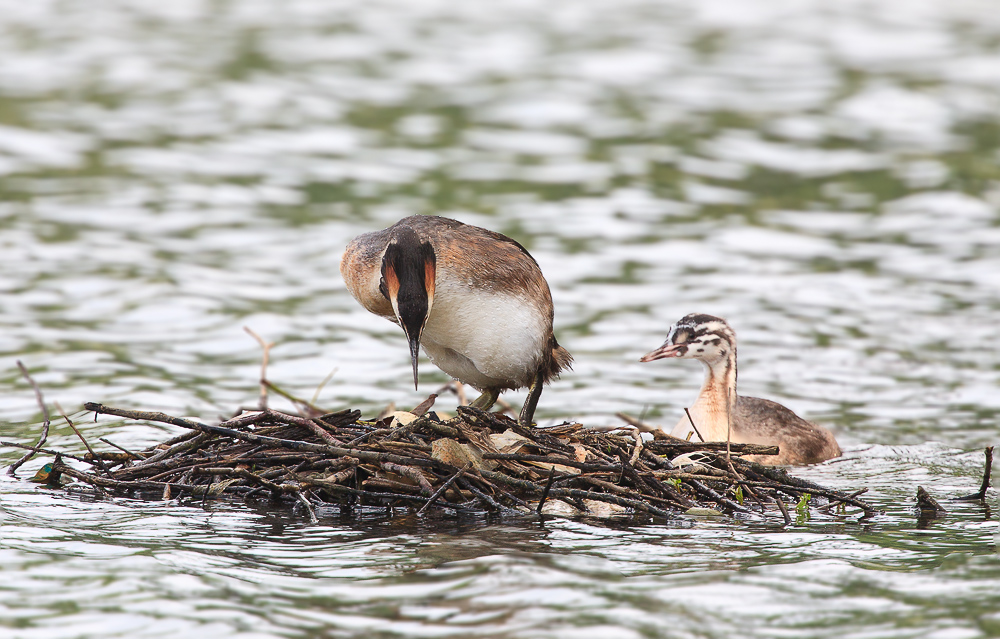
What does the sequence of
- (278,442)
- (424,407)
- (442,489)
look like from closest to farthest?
1. (442,489)
2. (278,442)
3. (424,407)

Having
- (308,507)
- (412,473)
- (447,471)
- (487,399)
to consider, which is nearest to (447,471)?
(447,471)

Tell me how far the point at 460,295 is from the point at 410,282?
50 centimetres

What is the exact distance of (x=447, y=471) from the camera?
7.20 metres

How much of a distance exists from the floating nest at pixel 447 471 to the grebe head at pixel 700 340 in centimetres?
198

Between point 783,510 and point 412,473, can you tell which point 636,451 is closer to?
point 783,510

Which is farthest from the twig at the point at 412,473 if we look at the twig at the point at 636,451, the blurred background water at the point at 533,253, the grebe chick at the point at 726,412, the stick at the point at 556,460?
the grebe chick at the point at 726,412

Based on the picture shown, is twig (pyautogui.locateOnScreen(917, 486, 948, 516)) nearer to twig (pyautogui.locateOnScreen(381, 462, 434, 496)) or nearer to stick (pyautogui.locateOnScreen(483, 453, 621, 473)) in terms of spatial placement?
stick (pyautogui.locateOnScreen(483, 453, 621, 473))

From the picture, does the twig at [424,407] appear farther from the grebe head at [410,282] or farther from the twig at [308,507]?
the twig at [308,507]

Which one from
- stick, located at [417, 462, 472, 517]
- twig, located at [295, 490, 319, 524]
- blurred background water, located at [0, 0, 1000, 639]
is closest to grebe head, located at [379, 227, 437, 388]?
stick, located at [417, 462, 472, 517]

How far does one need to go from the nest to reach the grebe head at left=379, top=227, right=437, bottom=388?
549 millimetres

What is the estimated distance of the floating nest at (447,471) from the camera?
23.5 feet

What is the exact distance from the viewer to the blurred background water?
19.8 feet

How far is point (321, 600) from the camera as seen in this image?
229 inches

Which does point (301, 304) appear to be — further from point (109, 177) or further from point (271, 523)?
point (271, 523)
